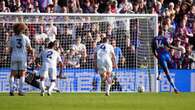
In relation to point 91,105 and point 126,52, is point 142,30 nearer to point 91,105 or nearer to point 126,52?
point 126,52

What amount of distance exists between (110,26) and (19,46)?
5585 mm

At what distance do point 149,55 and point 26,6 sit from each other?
197 inches

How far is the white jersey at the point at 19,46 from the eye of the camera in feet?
→ 70.3

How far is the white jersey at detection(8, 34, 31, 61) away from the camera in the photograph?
21.4 meters

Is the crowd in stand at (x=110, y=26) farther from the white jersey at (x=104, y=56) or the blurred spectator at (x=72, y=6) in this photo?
the white jersey at (x=104, y=56)

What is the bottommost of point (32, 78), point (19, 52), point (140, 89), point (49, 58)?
point (140, 89)

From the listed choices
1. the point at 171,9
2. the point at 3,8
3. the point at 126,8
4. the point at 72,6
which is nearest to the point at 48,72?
the point at 3,8

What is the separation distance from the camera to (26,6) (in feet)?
92.3

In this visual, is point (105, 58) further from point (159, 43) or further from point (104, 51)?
point (159, 43)

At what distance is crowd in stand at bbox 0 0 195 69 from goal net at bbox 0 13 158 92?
3 centimetres

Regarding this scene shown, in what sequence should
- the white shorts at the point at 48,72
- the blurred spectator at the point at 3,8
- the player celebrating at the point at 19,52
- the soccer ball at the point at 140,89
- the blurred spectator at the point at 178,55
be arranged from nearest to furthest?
the player celebrating at the point at 19,52, the white shorts at the point at 48,72, the soccer ball at the point at 140,89, the blurred spectator at the point at 3,8, the blurred spectator at the point at 178,55

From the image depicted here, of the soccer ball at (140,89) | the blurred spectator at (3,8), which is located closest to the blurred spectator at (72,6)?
the blurred spectator at (3,8)

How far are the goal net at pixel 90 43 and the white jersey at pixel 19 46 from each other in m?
3.80

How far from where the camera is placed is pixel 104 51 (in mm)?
24062
